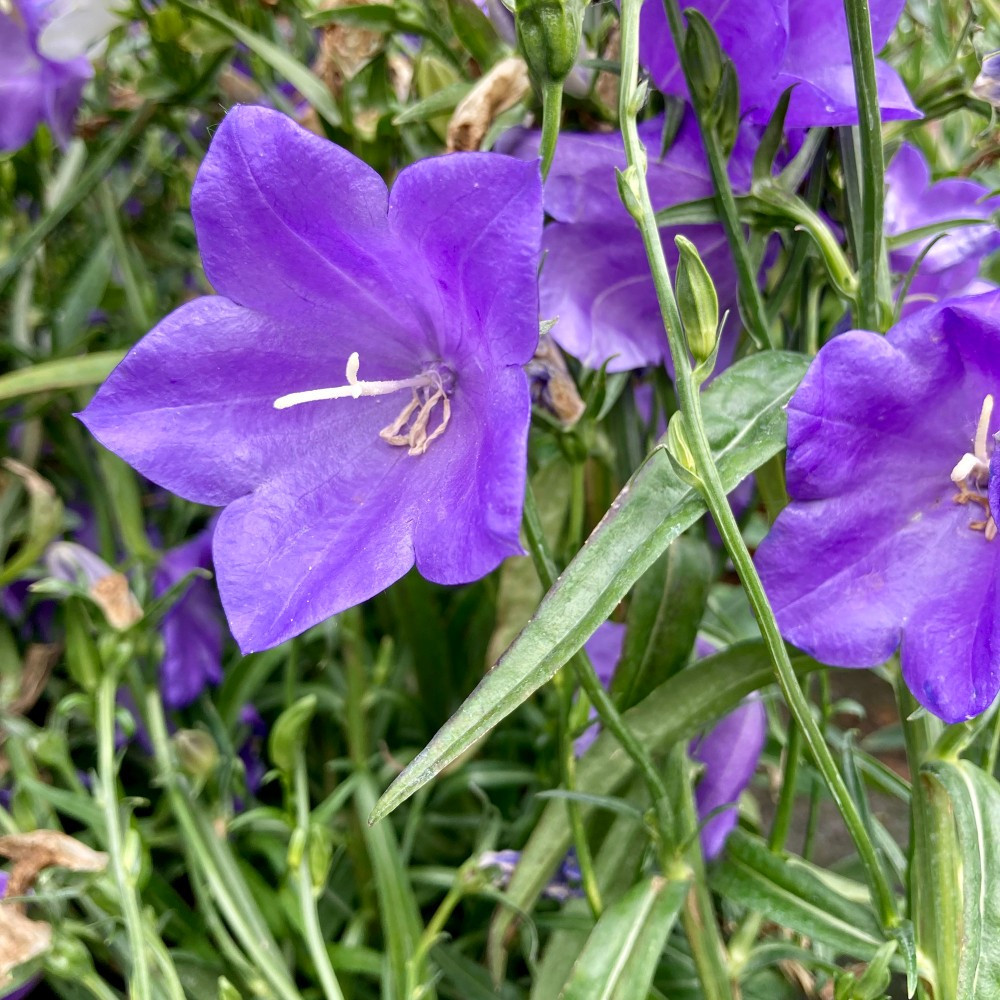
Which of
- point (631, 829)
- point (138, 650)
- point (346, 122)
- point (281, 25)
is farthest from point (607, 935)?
point (281, 25)

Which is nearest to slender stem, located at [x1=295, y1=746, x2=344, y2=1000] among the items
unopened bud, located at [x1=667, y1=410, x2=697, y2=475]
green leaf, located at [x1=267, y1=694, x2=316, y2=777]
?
green leaf, located at [x1=267, y1=694, x2=316, y2=777]

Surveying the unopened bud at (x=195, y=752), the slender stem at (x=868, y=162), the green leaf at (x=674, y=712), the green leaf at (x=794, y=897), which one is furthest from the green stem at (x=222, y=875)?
the slender stem at (x=868, y=162)

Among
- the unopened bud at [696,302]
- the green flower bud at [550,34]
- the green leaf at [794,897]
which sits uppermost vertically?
the green flower bud at [550,34]

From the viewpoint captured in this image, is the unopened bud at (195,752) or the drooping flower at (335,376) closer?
the drooping flower at (335,376)

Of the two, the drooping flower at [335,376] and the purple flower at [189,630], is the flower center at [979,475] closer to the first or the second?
the drooping flower at [335,376]

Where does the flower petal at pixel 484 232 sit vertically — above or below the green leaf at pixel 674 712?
above

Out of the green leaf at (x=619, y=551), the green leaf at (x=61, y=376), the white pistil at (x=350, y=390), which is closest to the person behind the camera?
the green leaf at (x=619, y=551)

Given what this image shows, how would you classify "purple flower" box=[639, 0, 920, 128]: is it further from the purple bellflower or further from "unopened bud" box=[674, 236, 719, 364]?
the purple bellflower
